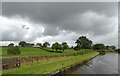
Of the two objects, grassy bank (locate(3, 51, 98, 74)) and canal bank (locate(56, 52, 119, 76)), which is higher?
grassy bank (locate(3, 51, 98, 74))

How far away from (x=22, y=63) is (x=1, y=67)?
423 centimetres

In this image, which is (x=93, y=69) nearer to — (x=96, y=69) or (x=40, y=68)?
(x=96, y=69)

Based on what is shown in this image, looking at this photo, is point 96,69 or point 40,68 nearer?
point 40,68

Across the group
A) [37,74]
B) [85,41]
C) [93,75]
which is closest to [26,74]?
[37,74]

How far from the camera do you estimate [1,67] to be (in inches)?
527

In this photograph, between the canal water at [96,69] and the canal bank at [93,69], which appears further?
the canal water at [96,69]

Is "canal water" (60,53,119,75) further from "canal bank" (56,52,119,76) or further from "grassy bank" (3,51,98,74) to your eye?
"grassy bank" (3,51,98,74)

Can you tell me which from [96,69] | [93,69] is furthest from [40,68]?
[96,69]

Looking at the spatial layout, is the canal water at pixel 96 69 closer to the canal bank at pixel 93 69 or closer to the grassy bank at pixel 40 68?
the canal bank at pixel 93 69

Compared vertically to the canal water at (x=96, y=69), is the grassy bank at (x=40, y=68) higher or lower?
higher

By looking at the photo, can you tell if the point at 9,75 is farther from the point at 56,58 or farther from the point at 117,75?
the point at 117,75

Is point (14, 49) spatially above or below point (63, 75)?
above

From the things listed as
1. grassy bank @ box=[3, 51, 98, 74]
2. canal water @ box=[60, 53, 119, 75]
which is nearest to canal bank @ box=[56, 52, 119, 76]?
canal water @ box=[60, 53, 119, 75]

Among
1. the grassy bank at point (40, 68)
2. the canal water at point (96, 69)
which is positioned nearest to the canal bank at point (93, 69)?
Result: the canal water at point (96, 69)
